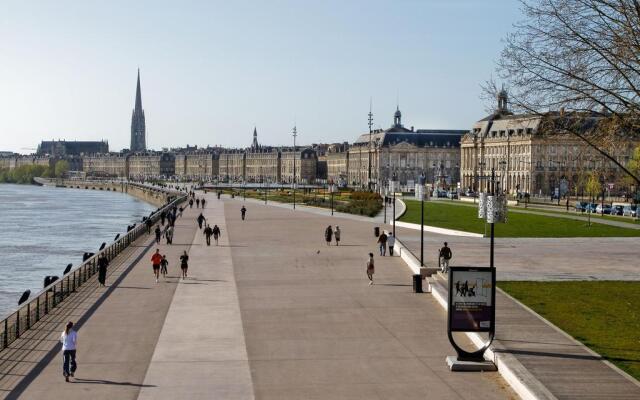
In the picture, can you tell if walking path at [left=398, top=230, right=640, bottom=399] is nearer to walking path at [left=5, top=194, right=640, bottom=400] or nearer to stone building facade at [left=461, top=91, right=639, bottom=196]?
walking path at [left=5, top=194, right=640, bottom=400]

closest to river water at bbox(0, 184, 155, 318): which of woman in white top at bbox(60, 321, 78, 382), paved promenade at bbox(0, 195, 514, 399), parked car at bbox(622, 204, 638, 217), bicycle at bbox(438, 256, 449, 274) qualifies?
paved promenade at bbox(0, 195, 514, 399)

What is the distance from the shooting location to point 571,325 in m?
24.8

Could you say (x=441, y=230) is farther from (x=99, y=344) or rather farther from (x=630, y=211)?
(x=99, y=344)

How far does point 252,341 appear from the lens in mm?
23438

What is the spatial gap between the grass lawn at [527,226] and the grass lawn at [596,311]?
2263 centimetres

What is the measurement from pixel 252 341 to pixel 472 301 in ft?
18.9

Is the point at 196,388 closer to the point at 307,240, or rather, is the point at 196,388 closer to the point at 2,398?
the point at 2,398

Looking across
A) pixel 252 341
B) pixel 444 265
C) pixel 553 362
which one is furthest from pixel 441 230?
pixel 553 362

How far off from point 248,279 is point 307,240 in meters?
18.7

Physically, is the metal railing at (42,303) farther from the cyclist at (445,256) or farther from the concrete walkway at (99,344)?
the cyclist at (445,256)

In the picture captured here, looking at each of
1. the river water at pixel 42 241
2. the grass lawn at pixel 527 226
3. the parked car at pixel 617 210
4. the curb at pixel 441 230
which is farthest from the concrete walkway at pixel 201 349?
the parked car at pixel 617 210

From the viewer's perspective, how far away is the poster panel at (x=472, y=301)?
21344 mm

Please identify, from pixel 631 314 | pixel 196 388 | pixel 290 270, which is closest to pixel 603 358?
pixel 631 314

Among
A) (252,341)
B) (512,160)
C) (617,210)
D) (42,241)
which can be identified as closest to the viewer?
(252,341)
